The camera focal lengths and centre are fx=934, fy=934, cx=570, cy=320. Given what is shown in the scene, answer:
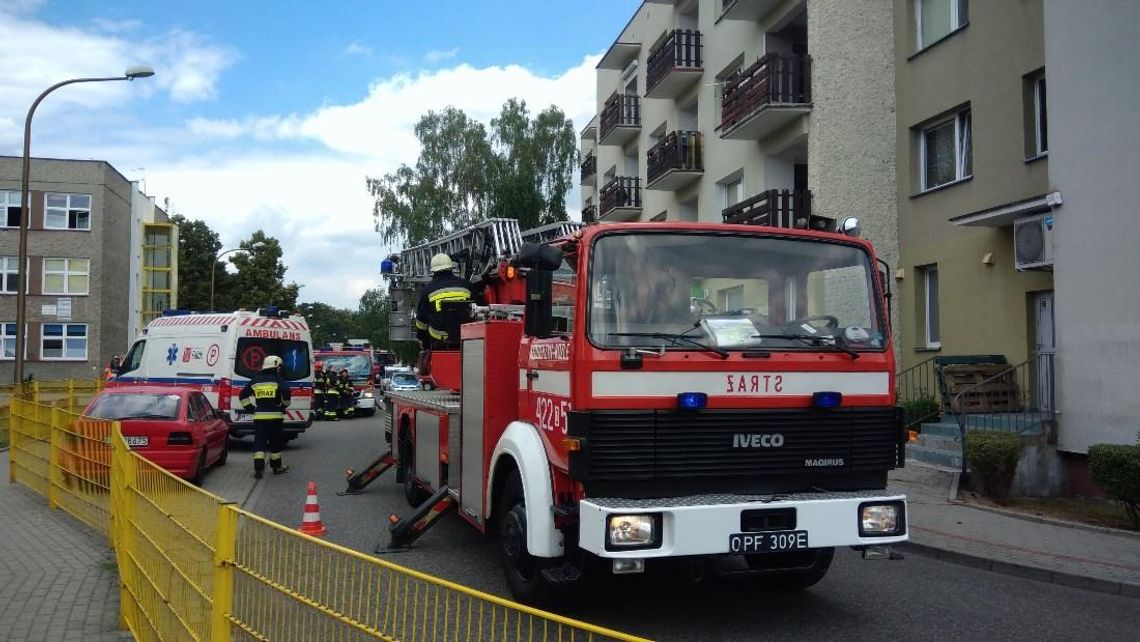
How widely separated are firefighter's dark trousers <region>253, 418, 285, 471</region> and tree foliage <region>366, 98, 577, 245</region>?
28671 mm

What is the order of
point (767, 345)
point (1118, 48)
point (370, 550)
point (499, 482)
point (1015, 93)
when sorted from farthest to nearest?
point (1015, 93) → point (1118, 48) → point (370, 550) → point (499, 482) → point (767, 345)

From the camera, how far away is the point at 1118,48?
35.2 feet

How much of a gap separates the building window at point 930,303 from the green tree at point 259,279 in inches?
1793

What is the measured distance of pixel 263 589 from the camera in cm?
358

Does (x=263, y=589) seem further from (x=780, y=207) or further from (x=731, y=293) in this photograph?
(x=780, y=207)

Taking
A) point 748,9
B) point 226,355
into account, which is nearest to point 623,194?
point 748,9

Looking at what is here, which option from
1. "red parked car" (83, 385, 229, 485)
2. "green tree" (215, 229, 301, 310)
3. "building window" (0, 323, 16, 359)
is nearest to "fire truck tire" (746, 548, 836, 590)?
"red parked car" (83, 385, 229, 485)

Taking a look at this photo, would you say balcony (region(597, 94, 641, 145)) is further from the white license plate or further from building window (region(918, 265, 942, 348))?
the white license plate

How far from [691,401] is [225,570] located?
266 cm

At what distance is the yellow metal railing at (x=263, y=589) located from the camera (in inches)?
115

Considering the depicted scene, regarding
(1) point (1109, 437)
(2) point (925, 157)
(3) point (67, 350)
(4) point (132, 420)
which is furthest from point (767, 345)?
(3) point (67, 350)

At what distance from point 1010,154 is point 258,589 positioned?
13700 millimetres

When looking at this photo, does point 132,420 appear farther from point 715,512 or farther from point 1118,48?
point 1118,48

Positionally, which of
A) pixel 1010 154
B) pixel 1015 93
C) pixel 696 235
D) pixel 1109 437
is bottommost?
pixel 1109 437
